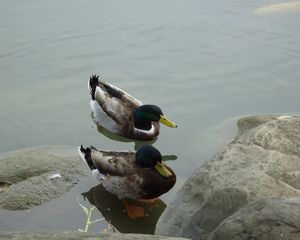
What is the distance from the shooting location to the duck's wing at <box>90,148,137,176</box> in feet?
19.3

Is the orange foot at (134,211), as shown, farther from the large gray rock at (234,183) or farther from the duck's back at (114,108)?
the duck's back at (114,108)

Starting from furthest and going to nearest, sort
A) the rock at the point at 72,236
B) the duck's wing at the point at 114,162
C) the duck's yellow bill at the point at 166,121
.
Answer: the duck's yellow bill at the point at 166,121, the duck's wing at the point at 114,162, the rock at the point at 72,236

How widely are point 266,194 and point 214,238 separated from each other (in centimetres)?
87

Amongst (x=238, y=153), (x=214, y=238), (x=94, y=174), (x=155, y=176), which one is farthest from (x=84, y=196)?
(x=214, y=238)

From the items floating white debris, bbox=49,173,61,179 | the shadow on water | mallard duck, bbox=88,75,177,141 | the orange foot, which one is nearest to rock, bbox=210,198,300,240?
the shadow on water

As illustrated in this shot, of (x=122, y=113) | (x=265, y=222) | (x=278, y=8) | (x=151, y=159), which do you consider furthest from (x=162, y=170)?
(x=278, y=8)

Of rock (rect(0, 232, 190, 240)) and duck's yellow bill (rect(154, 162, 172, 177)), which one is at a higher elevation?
rock (rect(0, 232, 190, 240))

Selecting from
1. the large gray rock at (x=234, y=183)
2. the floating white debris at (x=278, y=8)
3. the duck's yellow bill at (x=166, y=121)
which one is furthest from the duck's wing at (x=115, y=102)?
the floating white debris at (x=278, y=8)

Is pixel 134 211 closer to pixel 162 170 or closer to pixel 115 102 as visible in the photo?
pixel 162 170

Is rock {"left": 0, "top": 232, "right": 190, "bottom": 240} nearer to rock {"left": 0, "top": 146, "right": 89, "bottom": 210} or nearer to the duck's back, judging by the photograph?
rock {"left": 0, "top": 146, "right": 89, "bottom": 210}

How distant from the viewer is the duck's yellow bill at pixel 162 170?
5675mm

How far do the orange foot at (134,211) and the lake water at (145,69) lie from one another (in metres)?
0.31

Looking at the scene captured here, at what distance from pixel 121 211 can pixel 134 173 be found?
16.7 inches

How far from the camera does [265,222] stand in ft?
9.09
